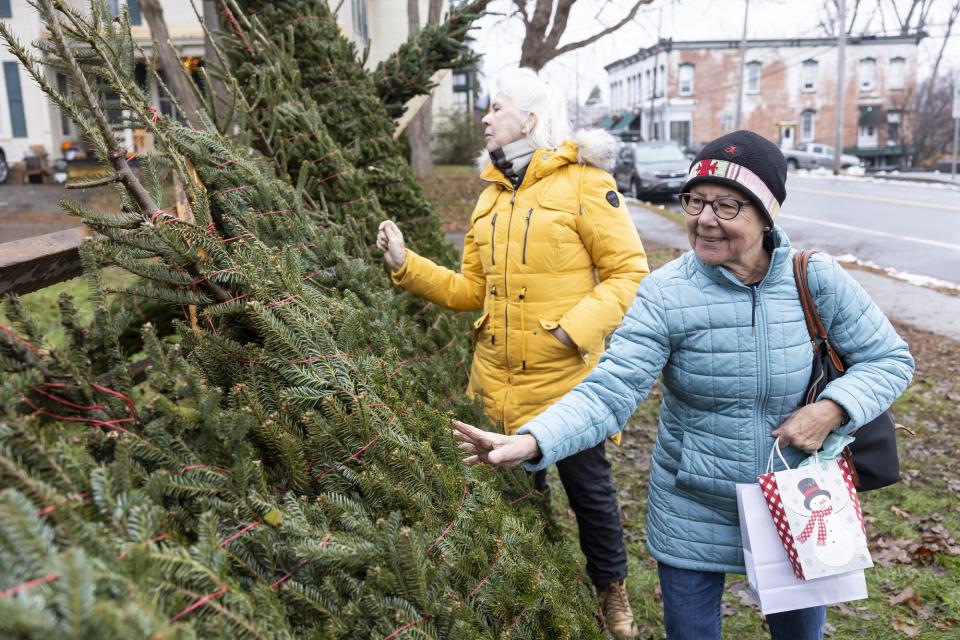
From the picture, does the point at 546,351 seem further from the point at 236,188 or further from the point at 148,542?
the point at 148,542

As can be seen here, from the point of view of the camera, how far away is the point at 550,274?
314 centimetres

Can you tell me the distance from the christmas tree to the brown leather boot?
0.78 m

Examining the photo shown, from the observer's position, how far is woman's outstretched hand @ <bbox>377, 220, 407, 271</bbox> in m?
3.32

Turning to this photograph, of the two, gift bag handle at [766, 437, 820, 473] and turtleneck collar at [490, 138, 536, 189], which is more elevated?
turtleneck collar at [490, 138, 536, 189]

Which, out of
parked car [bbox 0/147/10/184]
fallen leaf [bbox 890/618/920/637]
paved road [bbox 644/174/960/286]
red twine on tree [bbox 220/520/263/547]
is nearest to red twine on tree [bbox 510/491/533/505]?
red twine on tree [bbox 220/520/263/547]

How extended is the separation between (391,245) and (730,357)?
1.58 m

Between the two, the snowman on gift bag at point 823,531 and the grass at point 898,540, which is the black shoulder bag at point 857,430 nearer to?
the snowman on gift bag at point 823,531

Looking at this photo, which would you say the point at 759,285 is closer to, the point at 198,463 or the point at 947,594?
the point at 198,463

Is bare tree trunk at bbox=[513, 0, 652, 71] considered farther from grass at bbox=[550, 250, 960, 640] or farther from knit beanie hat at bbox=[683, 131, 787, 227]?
knit beanie hat at bbox=[683, 131, 787, 227]

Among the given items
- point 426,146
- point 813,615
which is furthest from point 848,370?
point 426,146

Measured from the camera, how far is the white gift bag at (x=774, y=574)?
222cm

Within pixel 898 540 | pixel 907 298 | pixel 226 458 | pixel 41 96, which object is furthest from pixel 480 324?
pixel 41 96

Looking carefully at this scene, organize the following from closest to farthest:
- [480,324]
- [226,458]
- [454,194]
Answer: [226,458]
[480,324]
[454,194]

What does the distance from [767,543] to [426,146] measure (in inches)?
773
